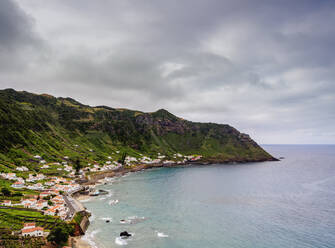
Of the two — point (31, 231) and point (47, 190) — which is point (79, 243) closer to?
point (31, 231)

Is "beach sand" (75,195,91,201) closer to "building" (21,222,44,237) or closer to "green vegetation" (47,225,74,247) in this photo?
"building" (21,222,44,237)

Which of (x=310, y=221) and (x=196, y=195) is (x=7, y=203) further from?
(x=310, y=221)

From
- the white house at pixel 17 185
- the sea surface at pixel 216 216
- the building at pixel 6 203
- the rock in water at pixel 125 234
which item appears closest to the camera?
the sea surface at pixel 216 216

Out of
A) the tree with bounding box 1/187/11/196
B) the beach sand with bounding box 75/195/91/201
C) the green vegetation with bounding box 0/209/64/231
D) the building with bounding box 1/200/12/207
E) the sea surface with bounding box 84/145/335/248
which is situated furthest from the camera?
the beach sand with bounding box 75/195/91/201

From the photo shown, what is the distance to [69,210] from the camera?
3017 inches

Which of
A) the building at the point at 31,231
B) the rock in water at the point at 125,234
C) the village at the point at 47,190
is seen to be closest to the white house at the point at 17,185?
the village at the point at 47,190

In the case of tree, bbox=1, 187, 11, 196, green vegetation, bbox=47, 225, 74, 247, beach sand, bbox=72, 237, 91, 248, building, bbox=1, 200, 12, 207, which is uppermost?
tree, bbox=1, 187, 11, 196

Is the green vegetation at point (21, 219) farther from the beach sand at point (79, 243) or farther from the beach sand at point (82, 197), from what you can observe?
the beach sand at point (82, 197)

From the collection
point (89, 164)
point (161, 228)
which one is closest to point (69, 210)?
point (161, 228)

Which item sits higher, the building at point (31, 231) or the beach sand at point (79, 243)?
the building at point (31, 231)

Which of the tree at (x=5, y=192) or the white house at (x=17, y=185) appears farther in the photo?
the white house at (x=17, y=185)

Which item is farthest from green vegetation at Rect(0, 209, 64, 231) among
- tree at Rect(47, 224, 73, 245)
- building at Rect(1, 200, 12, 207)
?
tree at Rect(47, 224, 73, 245)

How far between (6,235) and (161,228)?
141 feet

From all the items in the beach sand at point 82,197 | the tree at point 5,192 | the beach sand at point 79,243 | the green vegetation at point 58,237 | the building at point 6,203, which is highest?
the tree at point 5,192
